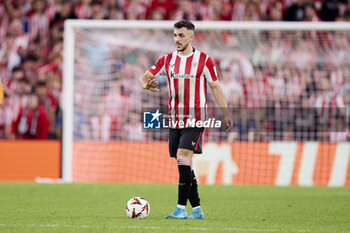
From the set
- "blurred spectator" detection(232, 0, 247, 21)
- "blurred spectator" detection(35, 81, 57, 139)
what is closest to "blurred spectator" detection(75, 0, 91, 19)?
"blurred spectator" detection(35, 81, 57, 139)

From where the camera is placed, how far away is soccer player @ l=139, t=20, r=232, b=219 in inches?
272

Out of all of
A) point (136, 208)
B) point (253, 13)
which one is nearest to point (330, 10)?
point (253, 13)

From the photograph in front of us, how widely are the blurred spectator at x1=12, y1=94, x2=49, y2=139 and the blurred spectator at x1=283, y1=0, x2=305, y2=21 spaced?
6018 mm

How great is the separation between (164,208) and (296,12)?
8879 millimetres

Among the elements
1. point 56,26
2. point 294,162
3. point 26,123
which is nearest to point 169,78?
point 294,162

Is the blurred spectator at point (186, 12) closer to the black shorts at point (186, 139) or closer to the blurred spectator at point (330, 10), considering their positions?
the blurred spectator at point (330, 10)

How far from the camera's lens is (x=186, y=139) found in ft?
22.5

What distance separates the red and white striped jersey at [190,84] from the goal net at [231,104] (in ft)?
18.9

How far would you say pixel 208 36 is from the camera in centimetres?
1362

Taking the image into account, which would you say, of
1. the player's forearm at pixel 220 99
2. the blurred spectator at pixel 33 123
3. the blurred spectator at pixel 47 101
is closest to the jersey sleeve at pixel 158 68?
the player's forearm at pixel 220 99

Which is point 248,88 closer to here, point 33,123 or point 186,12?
point 186,12

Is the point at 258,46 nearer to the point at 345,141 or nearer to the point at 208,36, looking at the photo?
the point at 208,36

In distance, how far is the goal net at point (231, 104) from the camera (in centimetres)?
1291

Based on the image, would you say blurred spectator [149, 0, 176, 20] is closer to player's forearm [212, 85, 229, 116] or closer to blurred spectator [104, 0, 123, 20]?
blurred spectator [104, 0, 123, 20]
